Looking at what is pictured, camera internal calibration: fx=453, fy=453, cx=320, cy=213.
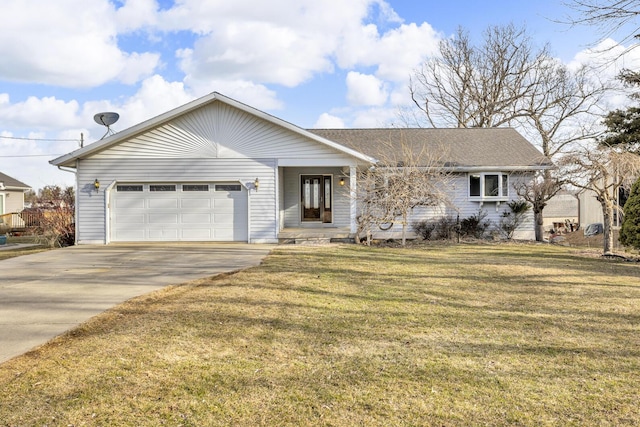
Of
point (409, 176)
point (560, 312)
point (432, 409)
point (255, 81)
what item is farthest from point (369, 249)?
point (255, 81)

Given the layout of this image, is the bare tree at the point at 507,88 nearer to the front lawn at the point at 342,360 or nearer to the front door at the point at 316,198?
the front door at the point at 316,198

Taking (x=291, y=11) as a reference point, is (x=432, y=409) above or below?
below

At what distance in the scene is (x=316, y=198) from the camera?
1842 cm

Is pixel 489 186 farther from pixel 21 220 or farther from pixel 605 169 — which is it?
pixel 21 220

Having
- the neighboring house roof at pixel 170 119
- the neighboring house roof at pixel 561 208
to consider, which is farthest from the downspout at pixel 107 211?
the neighboring house roof at pixel 561 208

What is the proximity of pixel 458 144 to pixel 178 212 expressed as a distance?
11.8 metres

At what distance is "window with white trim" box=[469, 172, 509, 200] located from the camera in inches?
699

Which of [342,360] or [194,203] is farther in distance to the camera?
[194,203]

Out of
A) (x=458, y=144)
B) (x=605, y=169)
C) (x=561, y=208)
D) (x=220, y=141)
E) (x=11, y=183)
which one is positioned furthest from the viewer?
(x=561, y=208)

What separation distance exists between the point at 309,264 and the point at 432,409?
710cm

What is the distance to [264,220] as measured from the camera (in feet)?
50.7

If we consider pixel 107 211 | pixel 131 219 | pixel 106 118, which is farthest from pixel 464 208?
pixel 106 118

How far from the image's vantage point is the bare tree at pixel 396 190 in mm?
15320

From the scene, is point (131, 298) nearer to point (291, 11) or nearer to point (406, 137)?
point (291, 11)
